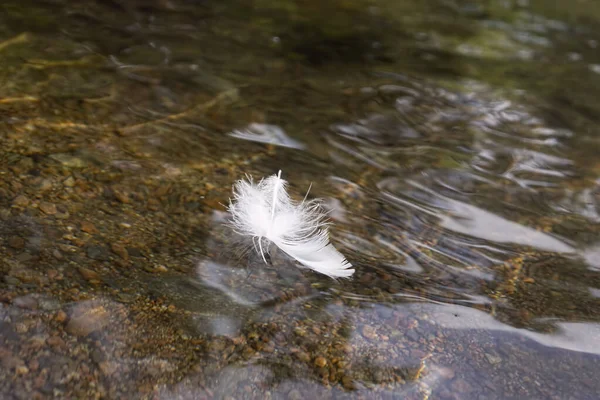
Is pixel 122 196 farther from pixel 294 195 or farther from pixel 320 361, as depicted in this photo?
pixel 320 361

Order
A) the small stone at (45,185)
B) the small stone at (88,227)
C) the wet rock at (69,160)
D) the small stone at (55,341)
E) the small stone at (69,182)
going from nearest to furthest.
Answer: the small stone at (55,341) → the small stone at (88,227) → the small stone at (45,185) → the small stone at (69,182) → the wet rock at (69,160)

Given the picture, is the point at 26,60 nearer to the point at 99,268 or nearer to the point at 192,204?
the point at 192,204

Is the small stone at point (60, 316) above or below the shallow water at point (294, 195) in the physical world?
above

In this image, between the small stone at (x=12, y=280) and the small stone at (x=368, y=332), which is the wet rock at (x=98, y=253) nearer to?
the small stone at (x=12, y=280)

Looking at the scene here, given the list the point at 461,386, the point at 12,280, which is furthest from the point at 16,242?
the point at 461,386

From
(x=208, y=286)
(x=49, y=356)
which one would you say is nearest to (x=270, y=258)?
(x=208, y=286)

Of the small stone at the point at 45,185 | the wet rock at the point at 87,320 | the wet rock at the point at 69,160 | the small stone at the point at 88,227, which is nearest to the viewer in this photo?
the wet rock at the point at 87,320

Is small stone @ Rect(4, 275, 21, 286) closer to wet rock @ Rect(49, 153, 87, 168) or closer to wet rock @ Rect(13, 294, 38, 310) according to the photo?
wet rock @ Rect(13, 294, 38, 310)

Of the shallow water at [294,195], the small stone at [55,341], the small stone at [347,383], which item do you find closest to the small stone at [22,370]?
the shallow water at [294,195]
